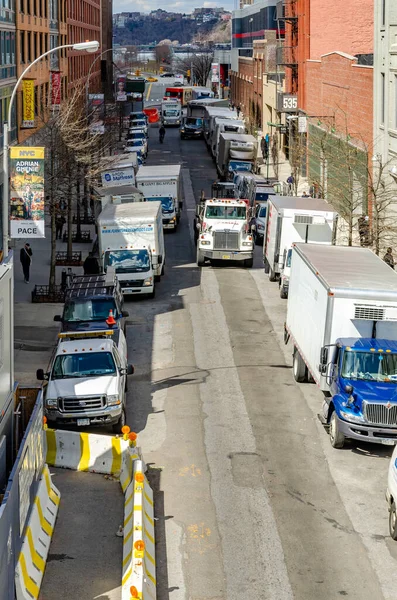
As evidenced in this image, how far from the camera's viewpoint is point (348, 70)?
55.2m

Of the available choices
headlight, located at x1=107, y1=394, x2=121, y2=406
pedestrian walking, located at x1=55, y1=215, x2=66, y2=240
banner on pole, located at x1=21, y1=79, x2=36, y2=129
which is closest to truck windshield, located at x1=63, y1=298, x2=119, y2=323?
headlight, located at x1=107, y1=394, x2=121, y2=406

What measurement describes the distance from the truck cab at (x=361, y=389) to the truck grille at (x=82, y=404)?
4893 millimetres

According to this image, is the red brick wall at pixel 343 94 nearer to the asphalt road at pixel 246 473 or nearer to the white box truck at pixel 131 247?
the white box truck at pixel 131 247

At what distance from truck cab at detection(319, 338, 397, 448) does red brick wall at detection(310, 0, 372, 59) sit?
4659 centimetres

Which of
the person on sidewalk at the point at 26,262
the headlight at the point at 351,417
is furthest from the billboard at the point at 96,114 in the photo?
the headlight at the point at 351,417

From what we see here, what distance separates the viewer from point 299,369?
26.9 metres

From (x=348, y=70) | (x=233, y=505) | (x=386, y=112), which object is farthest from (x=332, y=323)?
(x=348, y=70)

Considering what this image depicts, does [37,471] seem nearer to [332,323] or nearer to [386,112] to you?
[332,323]

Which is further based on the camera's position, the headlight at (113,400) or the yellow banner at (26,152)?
the yellow banner at (26,152)

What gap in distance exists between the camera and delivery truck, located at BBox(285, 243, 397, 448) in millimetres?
21141

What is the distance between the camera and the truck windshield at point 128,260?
122ft

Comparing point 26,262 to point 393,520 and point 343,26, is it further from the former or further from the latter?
point 343,26

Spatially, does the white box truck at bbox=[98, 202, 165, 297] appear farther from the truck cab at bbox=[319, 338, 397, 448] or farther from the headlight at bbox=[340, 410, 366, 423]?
the headlight at bbox=[340, 410, 366, 423]

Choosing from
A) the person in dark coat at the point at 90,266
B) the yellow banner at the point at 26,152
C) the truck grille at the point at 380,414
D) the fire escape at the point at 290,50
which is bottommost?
the truck grille at the point at 380,414
